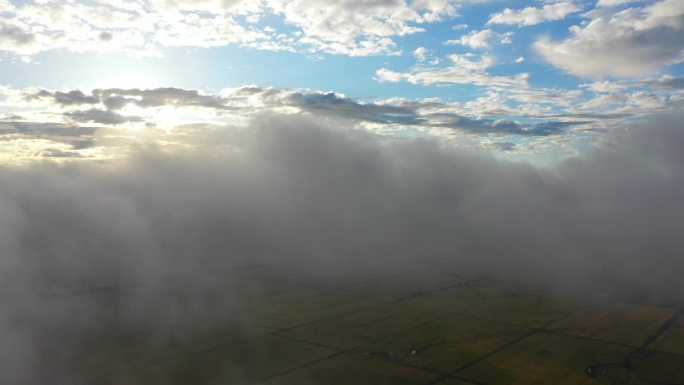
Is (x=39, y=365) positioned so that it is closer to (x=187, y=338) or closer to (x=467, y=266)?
(x=187, y=338)

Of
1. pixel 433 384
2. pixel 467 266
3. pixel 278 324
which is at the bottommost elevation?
pixel 467 266

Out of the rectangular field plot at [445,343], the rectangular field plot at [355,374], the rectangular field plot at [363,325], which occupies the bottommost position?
the rectangular field plot at [363,325]

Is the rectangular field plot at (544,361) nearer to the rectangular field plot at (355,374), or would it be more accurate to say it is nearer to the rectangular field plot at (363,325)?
the rectangular field plot at (355,374)

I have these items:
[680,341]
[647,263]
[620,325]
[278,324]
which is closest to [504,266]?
[647,263]


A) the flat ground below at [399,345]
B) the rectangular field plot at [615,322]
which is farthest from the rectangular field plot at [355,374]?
the rectangular field plot at [615,322]

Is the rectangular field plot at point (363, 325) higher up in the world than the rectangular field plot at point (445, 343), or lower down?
lower down

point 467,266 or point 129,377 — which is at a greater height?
point 129,377

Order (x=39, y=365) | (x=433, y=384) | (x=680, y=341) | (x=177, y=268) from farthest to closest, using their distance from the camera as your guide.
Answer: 1. (x=177, y=268)
2. (x=680, y=341)
3. (x=39, y=365)
4. (x=433, y=384)

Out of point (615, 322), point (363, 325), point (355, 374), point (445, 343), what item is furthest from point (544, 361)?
point (615, 322)

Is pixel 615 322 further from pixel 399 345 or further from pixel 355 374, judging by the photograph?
pixel 355 374
